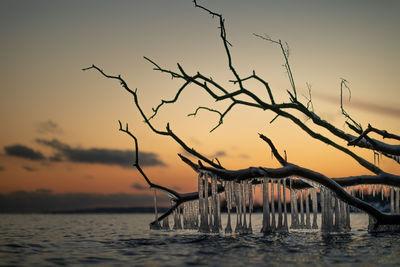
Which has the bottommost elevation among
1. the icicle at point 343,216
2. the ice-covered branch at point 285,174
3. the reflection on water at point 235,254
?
the reflection on water at point 235,254

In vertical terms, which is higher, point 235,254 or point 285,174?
point 285,174

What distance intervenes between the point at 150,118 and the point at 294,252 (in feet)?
25.9

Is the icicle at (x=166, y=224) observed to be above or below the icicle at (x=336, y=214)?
below

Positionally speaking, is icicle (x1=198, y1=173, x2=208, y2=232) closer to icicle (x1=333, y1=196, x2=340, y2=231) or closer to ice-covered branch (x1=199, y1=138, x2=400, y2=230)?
ice-covered branch (x1=199, y1=138, x2=400, y2=230)

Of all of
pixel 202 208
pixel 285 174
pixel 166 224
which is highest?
pixel 285 174

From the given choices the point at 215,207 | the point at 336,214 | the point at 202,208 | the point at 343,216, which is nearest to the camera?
the point at 215,207

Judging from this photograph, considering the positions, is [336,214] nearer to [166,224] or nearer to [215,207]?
[215,207]

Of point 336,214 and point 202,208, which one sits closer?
point 202,208

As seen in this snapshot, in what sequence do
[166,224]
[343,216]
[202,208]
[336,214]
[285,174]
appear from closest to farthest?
1. [285,174]
2. [202,208]
3. [336,214]
4. [343,216]
5. [166,224]

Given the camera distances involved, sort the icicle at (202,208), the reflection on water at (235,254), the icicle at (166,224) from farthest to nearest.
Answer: the icicle at (166,224), the icicle at (202,208), the reflection on water at (235,254)

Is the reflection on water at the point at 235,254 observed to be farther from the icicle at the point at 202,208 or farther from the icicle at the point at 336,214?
the icicle at the point at 336,214

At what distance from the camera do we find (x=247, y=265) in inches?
371

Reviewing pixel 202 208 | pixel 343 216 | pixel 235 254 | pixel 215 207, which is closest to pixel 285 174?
pixel 215 207

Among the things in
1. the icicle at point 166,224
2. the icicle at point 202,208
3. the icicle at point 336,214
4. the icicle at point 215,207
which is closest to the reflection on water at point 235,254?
the icicle at point 215,207
